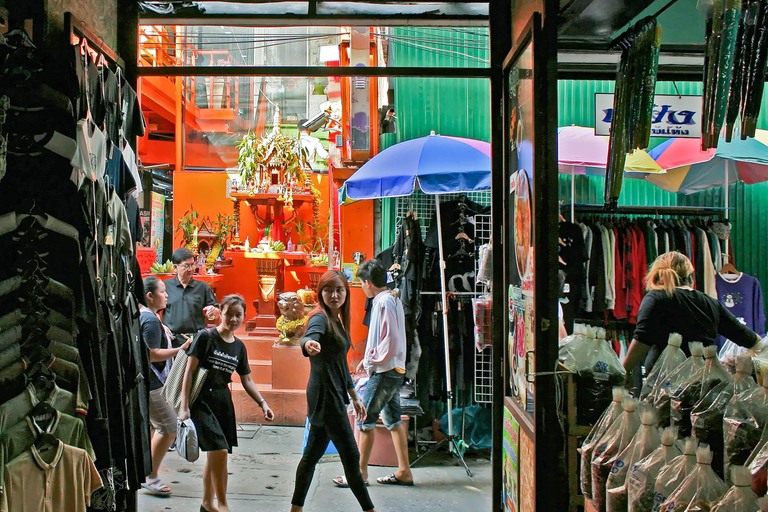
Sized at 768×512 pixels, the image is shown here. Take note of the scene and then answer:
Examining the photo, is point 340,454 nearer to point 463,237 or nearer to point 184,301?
point 463,237

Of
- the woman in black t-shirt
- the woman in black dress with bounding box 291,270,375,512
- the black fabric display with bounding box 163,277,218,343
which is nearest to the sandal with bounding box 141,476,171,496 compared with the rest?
the woman in black dress with bounding box 291,270,375,512

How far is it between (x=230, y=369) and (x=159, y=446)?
1.20m

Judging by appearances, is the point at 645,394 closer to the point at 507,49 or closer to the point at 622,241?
the point at 507,49

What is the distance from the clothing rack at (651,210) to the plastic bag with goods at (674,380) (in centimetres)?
405

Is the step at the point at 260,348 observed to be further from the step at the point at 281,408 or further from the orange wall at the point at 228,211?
the orange wall at the point at 228,211

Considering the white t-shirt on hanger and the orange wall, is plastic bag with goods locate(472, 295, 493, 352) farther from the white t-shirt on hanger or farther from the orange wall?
the orange wall

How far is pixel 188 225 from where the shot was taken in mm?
9734

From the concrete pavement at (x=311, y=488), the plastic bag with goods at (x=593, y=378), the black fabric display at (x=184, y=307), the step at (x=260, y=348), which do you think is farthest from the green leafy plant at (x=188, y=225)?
the plastic bag with goods at (x=593, y=378)

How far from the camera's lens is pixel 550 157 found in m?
2.75

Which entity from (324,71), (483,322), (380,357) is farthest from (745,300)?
(324,71)

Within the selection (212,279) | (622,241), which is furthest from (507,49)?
(212,279)

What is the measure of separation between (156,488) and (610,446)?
3966 mm

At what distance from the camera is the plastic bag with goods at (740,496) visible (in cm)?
170

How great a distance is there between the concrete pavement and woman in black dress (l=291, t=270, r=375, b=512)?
817 mm
